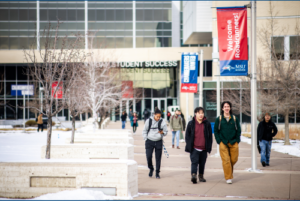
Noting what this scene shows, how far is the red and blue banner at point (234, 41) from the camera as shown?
34.9ft

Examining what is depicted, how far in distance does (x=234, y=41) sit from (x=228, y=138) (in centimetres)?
372

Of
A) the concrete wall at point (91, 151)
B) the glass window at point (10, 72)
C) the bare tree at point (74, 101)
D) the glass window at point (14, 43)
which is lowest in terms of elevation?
the concrete wall at point (91, 151)

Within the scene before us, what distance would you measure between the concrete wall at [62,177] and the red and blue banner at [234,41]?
17.6 ft

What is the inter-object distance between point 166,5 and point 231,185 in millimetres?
46401

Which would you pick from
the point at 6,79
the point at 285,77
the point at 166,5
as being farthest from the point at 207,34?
the point at 6,79

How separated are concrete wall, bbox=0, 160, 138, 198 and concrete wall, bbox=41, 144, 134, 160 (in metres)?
4.12

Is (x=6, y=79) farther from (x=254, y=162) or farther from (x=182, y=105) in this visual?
(x=254, y=162)

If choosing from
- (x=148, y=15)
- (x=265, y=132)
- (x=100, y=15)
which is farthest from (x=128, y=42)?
(x=265, y=132)

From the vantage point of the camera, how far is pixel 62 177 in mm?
6379

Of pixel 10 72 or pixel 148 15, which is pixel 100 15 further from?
pixel 10 72

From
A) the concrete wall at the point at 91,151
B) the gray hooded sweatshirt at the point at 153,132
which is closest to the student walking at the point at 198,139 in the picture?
the gray hooded sweatshirt at the point at 153,132

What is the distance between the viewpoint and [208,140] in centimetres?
816

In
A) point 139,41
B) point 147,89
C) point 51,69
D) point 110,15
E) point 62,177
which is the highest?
point 110,15

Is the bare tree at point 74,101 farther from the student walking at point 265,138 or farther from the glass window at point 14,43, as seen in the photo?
the glass window at point 14,43
